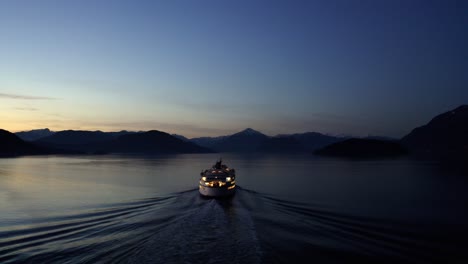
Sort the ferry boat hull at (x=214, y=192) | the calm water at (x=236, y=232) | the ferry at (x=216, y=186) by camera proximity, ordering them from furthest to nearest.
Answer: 1. the ferry at (x=216, y=186)
2. the ferry boat hull at (x=214, y=192)
3. the calm water at (x=236, y=232)

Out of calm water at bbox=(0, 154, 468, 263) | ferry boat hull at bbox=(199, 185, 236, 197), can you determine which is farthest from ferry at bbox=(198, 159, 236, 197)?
calm water at bbox=(0, 154, 468, 263)

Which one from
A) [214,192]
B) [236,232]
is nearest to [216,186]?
[214,192]

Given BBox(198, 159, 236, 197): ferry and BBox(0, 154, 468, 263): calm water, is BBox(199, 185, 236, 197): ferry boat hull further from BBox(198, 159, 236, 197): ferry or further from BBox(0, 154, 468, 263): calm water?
BBox(0, 154, 468, 263): calm water

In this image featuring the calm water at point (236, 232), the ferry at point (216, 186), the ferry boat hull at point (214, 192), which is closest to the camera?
the calm water at point (236, 232)

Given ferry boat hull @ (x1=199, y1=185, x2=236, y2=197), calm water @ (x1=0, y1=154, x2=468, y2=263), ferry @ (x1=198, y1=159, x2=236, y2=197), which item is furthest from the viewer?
ferry @ (x1=198, y1=159, x2=236, y2=197)

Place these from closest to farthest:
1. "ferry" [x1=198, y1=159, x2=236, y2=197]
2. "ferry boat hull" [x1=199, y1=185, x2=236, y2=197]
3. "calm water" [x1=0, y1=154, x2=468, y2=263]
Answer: "calm water" [x1=0, y1=154, x2=468, y2=263]
"ferry boat hull" [x1=199, y1=185, x2=236, y2=197]
"ferry" [x1=198, y1=159, x2=236, y2=197]

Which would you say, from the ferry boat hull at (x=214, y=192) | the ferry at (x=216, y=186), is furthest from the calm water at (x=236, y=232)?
the ferry at (x=216, y=186)

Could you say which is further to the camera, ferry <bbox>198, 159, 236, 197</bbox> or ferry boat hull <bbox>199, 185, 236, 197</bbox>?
ferry <bbox>198, 159, 236, 197</bbox>

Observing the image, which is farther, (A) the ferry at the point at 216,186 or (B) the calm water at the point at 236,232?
(A) the ferry at the point at 216,186

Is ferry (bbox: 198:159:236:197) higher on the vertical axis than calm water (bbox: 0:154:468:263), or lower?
higher

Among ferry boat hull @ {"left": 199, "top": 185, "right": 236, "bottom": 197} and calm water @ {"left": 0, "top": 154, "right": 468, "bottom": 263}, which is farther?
ferry boat hull @ {"left": 199, "top": 185, "right": 236, "bottom": 197}

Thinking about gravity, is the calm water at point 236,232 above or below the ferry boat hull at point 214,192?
below

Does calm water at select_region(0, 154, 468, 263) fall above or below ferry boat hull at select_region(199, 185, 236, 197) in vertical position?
below

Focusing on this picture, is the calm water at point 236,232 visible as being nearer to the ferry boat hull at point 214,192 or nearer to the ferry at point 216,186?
the ferry boat hull at point 214,192
